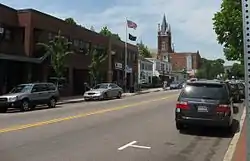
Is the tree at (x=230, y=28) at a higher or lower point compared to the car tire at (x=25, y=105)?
higher

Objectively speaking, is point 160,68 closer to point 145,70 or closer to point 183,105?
point 145,70

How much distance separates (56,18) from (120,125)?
84.8 ft

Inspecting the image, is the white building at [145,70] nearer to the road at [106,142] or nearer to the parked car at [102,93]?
the parked car at [102,93]

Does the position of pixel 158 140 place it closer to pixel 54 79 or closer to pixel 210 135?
pixel 210 135

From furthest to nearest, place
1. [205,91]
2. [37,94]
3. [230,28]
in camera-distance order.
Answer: [230,28], [37,94], [205,91]

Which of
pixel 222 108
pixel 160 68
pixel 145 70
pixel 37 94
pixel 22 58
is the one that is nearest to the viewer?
pixel 222 108

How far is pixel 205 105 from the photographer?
12.5 m

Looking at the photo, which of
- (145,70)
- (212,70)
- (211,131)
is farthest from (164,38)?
(211,131)

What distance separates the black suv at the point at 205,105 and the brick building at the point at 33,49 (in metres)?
19.2

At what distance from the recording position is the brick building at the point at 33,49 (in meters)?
32.4

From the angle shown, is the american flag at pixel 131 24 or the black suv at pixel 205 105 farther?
the american flag at pixel 131 24

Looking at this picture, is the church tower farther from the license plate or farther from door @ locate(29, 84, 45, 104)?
the license plate

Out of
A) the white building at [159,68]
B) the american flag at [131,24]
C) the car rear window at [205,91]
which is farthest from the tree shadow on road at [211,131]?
the white building at [159,68]

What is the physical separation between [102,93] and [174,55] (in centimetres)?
12653
